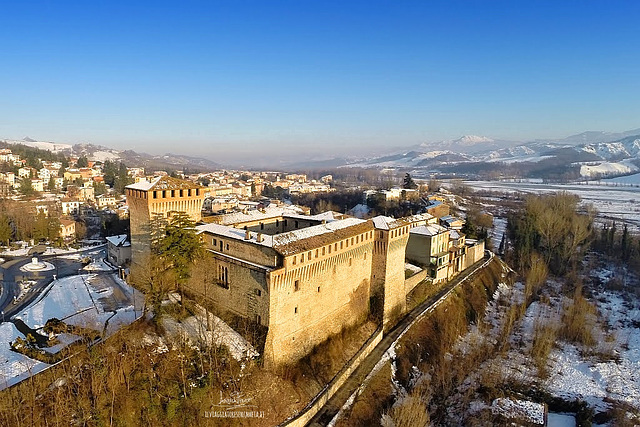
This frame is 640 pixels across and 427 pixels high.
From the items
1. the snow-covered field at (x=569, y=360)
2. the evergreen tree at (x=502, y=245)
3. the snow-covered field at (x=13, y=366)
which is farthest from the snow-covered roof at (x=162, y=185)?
the evergreen tree at (x=502, y=245)

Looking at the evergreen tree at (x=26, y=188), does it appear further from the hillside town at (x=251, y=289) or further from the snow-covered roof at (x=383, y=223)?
the snow-covered roof at (x=383, y=223)

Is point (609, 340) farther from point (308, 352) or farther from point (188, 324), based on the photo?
point (188, 324)

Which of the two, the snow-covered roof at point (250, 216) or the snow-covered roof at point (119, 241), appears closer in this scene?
the snow-covered roof at point (250, 216)

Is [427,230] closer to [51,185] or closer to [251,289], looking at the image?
[251,289]

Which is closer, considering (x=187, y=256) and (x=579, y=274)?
(x=187, y=256)

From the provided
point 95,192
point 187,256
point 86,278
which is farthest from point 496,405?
point 95,192

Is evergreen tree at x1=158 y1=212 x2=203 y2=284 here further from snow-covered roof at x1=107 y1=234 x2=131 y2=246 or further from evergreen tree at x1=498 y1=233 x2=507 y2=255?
evergreen tree at x1=498 y1=233 x2=507 y2=255
